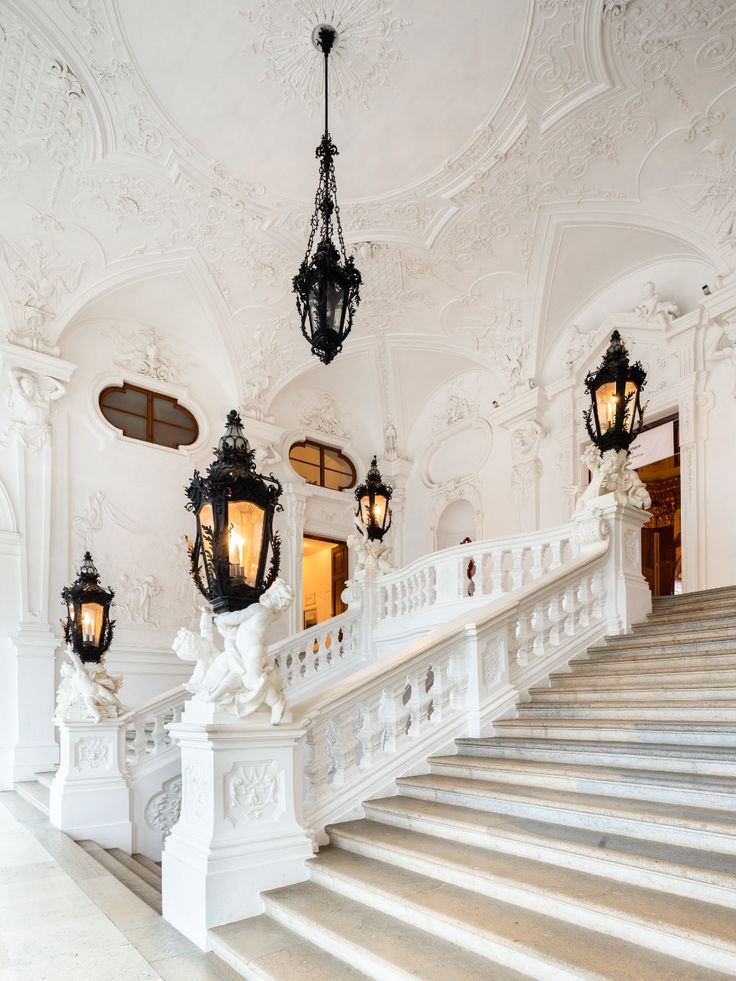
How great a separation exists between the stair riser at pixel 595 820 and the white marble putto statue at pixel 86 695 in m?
4.02

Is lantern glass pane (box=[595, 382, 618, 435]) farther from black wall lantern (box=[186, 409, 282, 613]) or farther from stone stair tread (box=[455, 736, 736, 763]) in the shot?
black wall lantern (box=[186, 409, 282, 613])

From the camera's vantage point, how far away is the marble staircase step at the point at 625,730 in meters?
3.63

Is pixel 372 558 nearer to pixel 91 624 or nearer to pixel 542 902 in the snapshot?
pixel 91 624

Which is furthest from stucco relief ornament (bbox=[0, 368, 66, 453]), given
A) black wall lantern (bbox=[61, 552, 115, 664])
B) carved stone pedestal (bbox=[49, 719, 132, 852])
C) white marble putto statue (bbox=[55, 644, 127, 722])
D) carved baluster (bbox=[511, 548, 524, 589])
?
carved baluster (bbox=[511, 548, 524, 589])

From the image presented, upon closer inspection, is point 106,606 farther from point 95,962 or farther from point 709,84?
point 709,84

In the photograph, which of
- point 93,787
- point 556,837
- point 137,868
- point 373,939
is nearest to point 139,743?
point 93,787

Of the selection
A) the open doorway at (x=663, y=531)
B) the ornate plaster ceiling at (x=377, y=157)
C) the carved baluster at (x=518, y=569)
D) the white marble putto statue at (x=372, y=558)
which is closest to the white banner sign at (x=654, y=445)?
the open doorway at (x=663, y=531)

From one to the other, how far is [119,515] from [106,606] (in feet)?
12.7

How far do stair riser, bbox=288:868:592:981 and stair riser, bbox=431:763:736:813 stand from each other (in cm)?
116

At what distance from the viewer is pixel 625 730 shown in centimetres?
396

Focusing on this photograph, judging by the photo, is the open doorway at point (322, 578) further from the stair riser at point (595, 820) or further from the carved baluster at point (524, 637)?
the stair riser at point (595, 820)

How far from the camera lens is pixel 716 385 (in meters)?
9.28

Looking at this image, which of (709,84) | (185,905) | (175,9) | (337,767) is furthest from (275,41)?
(185,905)

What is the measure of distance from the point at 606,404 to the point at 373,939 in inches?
208
